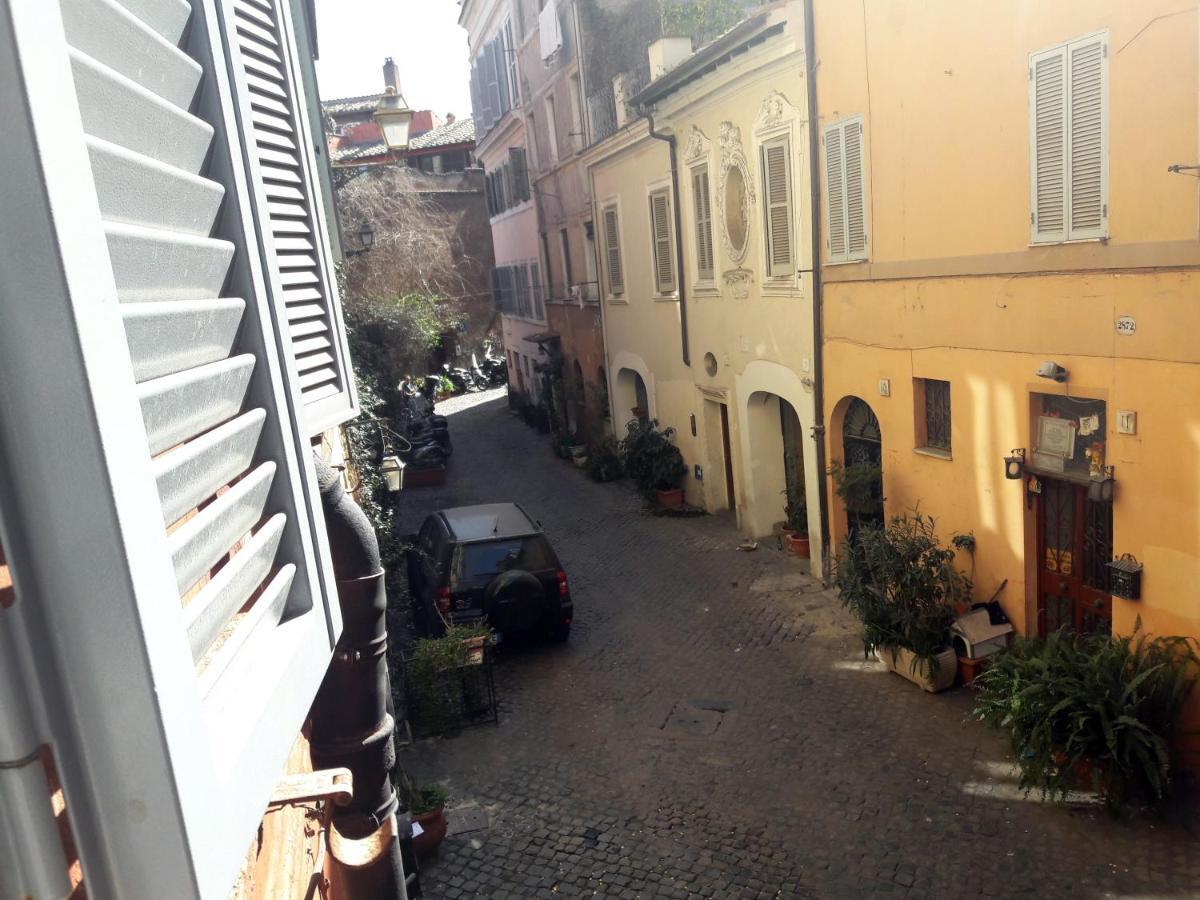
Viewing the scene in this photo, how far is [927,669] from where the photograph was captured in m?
9.73

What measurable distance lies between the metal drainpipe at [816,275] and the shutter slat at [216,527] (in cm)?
1093

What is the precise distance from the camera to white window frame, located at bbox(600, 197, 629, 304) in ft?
64.3

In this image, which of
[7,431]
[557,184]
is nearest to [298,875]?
[7,431]

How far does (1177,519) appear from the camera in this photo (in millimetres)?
7449

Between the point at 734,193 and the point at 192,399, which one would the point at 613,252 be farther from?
the point at 192,399

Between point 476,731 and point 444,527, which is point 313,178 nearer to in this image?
point 476,731

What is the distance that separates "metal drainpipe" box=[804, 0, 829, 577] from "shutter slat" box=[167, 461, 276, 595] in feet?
35.9

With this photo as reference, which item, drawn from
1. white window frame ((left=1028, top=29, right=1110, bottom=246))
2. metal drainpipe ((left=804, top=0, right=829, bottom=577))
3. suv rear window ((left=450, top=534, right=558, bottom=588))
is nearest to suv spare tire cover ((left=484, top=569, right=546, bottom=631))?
suv rear window ((left=450, top=534, right=558, bottom=588))

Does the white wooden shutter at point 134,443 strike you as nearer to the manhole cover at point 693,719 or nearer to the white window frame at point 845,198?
the manhole cover at point 693,719

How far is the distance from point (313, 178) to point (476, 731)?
23.8 ft

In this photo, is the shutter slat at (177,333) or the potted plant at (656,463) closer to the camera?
the shutter slat at (177,333)

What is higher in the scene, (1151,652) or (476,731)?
(1151,652)

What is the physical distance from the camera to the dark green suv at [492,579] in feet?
36.4

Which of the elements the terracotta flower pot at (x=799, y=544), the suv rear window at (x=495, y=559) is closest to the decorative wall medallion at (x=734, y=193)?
the terracotta flower pot at (x=799, y=544)
